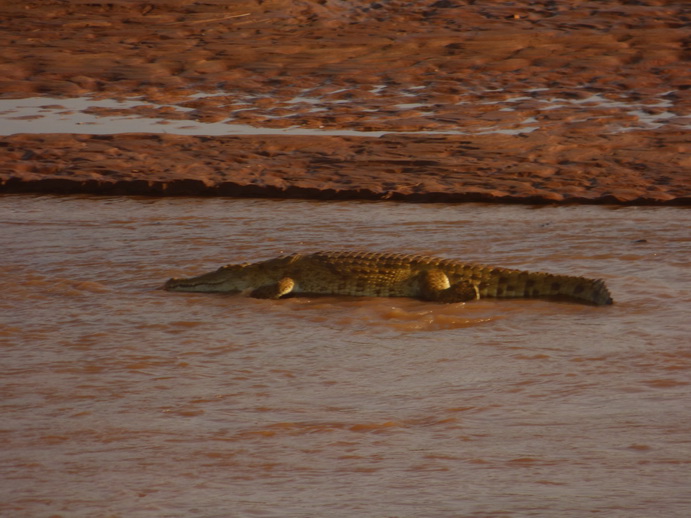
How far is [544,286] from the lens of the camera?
6.86 m

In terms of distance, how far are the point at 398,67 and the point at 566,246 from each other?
8125mm

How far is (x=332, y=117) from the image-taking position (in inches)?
524

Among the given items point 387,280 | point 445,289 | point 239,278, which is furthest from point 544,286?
point 239,278

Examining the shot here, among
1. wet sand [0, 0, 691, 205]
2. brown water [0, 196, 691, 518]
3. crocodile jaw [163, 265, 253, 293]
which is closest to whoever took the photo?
brown water [0, 196, 691, 518]

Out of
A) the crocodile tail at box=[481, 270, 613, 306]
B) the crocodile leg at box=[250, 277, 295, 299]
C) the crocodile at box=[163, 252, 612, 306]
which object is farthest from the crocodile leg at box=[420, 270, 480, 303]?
the crocodile leg at box=[250, 277, 295, 299]

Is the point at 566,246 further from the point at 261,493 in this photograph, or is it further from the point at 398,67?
the point at 398,67

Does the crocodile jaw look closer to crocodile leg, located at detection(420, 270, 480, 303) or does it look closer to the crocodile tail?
crocodile leg, located at detection(420, 270, 480, 303)

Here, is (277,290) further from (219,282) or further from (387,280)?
(387,280)

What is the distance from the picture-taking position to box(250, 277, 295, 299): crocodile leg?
7.09m

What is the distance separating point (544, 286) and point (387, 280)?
882 millimetres

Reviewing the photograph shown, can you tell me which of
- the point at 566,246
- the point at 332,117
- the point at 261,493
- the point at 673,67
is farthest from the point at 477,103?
the point at 261,493

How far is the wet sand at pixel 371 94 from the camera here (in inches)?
421

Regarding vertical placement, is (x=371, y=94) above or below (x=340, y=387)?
above

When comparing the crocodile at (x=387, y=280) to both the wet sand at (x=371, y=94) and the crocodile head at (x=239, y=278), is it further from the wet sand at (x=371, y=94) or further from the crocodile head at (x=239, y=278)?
the wet sand at (x=371, y=94)
